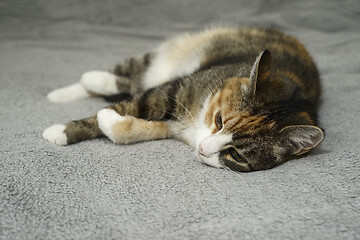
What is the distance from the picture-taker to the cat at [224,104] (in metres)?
1.12

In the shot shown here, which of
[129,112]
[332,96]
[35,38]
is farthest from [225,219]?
[35,38]

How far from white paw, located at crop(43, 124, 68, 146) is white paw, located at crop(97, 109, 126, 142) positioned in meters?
0.15

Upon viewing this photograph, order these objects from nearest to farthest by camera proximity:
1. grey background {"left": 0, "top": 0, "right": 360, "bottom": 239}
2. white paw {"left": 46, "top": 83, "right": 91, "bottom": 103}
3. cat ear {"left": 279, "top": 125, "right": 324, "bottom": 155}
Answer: grey background {"left": 0, "top": 0, "right": 360, "bottom": 239} < cat ear {"left": 279, "top": 125, "right": 324, "bottom": 155} < white paw {"left": 46, "top": 83, "right": 91, "bottom": 103}

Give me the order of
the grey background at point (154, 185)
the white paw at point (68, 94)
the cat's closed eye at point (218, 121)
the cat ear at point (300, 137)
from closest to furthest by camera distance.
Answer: the grey background at point (154, 185), the cat ear at point (300, 137), the cat's closed eye at point (218, 121), the white paw at point (68, 94)

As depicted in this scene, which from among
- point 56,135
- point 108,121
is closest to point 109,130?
point 108,121

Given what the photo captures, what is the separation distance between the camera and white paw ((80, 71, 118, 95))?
175 cm

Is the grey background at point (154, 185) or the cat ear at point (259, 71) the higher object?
the cat ear at point (259, 71)

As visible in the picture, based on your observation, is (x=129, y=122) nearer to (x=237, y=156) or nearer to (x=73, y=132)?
(x=73, y=132)

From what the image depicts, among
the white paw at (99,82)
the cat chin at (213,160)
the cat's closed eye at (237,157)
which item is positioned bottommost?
the cat chin at (213,160)

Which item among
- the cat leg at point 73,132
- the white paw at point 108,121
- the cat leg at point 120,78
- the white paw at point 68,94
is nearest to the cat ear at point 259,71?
the white paw at point 108,121

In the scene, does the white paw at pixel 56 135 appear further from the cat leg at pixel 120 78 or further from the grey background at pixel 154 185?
the cat leg at pixel 120 78

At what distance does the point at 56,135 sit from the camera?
1232mm

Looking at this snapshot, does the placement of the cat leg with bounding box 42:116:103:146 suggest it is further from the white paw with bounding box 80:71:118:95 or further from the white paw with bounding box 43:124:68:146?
the white paw with bounding box 80:71:118:95

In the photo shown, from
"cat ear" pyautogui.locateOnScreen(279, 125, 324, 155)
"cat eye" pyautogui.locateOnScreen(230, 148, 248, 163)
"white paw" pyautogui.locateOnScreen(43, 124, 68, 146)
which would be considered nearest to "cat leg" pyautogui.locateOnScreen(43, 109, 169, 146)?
"white paw" pyautogui.locateOnScreen(43, 124, 68, 146)
